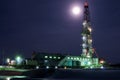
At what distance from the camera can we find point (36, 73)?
82.7m

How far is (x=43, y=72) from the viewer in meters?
84.2

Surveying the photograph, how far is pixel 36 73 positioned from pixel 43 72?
2.20m
